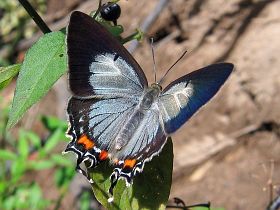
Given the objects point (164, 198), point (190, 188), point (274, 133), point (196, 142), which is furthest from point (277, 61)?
point (164, 198)

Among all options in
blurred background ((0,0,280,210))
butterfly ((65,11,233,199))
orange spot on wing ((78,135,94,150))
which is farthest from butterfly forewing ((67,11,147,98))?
blurred background ((0,0,280,210))

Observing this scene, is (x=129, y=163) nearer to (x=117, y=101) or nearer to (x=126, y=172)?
(x=126, y=172)

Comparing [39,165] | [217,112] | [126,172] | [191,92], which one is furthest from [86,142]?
[217,112]

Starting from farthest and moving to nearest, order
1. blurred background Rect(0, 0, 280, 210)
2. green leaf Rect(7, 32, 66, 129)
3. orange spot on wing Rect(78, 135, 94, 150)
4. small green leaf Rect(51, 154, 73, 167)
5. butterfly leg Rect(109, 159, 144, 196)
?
blurred background Rect(0, 0, 280, 210)
small green leaf Rect(51, 154, 73, 167)
orange spot on wing Rect(78, 135, 94, 150)
butterfly leg Rect(109, 159, 144, 196)
green leaf Rect(7, 32, 66, 129)

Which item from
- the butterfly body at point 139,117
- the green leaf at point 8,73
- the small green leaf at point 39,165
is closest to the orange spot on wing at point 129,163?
the butterfly body at point 139,117

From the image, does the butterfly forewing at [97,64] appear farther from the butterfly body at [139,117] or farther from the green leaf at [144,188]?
the green leaf at [144,188]

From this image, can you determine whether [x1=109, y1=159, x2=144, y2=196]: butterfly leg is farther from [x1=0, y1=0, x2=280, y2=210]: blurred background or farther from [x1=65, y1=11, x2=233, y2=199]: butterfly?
[x1=0, y1=0, x2=280, y2=210]: blurred background
